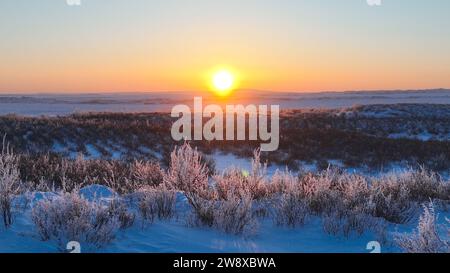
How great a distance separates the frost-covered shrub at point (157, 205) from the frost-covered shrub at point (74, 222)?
0.72 m

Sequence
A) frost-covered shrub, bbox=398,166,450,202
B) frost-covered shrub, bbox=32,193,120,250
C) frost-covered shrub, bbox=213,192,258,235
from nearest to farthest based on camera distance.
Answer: frost-covered shrub, bbox=32,193,120,250
frost-covered shrub, bbox=213,192,258,235
frost-covered shrub, bbox=398,166,450,202

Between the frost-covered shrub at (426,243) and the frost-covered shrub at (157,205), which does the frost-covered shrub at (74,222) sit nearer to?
the frost-covered shrub at (157,205)

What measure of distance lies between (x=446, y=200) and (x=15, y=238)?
6.13m

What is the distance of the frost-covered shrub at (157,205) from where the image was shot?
5.72 meters

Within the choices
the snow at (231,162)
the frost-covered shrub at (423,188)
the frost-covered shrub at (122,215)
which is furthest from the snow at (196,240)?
the snow at (231,162)

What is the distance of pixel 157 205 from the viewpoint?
231 inches

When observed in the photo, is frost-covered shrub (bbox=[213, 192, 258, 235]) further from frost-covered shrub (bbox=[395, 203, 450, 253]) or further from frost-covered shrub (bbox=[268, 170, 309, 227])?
frost-covered shrub (bbox=[395, 203, 450, 253])

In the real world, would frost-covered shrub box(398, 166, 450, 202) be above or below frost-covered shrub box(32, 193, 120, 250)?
below

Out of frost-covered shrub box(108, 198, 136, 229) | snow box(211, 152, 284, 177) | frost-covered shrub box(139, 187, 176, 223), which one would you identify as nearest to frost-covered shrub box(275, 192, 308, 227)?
frost-covered shrub box(139, 187, 176, 223)

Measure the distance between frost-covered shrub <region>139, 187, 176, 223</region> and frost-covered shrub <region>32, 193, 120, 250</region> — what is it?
2.35 feet

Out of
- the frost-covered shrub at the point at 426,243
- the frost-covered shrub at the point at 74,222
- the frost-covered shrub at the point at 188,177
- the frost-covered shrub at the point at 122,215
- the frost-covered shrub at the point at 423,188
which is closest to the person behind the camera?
the frost-covered shrub at the point at 426,243

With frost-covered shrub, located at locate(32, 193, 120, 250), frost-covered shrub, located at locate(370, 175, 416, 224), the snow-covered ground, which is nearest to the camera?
frost-covered shrub, located at locate(32, 193, 120, 250)

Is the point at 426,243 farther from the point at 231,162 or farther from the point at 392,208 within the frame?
the point at 231,162

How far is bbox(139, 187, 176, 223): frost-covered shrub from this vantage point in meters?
5.72
